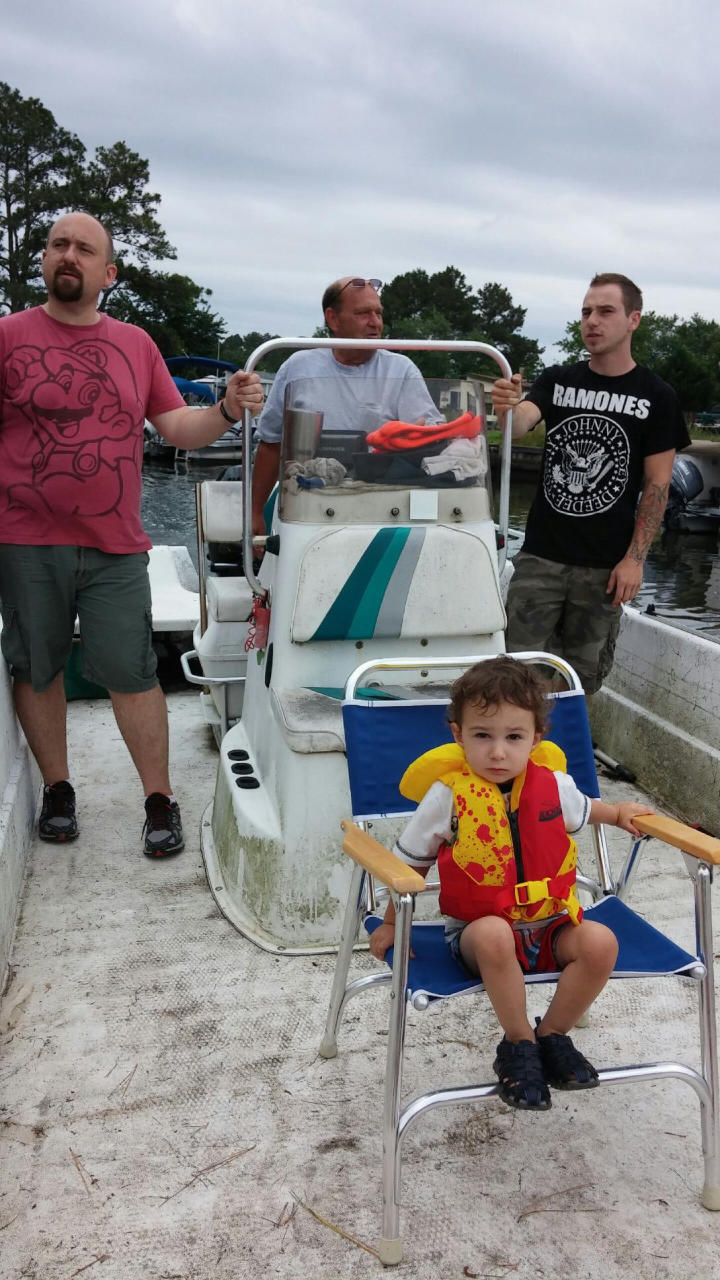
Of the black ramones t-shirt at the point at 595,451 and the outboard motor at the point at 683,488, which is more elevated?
the black ramones t-shirt at the point at 595,451

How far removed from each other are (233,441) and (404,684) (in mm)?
33593

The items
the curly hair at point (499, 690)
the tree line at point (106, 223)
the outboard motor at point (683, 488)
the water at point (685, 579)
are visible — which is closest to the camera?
the curly hair at point (499, 690)

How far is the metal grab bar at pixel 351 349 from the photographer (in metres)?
3.13

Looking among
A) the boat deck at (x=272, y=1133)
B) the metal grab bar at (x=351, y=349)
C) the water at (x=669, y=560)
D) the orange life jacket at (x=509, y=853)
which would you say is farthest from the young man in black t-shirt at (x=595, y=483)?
the water at (x=669, y=560)

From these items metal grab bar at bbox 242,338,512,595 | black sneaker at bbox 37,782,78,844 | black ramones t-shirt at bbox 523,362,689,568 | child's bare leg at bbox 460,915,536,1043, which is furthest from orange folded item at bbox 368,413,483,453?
black sneaker at bbox 37,782,78,844

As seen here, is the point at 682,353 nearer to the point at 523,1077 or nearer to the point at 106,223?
the point at 106,223

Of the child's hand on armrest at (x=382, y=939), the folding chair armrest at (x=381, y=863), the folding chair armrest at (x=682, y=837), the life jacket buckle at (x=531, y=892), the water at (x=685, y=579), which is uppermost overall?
the folding chair armrest at (x=682, y=837)

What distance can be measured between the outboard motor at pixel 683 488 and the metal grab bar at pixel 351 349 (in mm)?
19311

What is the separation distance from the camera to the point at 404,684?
329 cm

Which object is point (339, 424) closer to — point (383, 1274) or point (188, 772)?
point (188, 772)

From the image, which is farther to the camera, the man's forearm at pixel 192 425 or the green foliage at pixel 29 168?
the green foliage at pixel 29 168

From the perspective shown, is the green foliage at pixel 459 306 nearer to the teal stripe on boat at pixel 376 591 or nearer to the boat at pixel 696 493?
the boat at pixel 696 493

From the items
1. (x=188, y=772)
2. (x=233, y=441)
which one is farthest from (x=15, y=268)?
(x=188, y=772)

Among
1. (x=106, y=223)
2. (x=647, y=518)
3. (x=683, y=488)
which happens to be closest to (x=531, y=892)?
(x=647, y=518)
